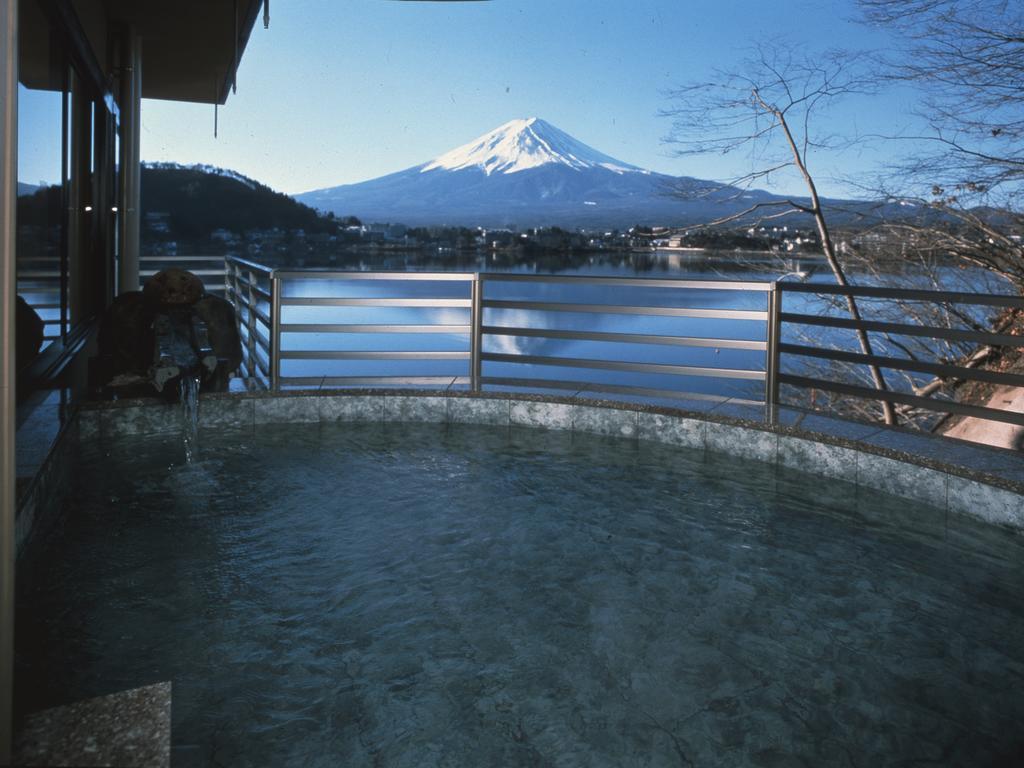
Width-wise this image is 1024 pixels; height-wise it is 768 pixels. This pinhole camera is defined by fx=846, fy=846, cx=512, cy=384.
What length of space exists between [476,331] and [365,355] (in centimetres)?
84

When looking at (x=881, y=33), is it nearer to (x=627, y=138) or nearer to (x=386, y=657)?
(x=627, y=138)

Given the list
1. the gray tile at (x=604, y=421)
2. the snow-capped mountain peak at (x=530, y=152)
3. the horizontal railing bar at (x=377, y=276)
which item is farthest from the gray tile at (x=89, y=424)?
the snow-capped mountain peak at (x=530, y=152)

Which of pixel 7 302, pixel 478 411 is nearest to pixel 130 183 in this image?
pixel 478 411

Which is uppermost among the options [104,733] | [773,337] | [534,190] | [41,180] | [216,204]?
[534,190]

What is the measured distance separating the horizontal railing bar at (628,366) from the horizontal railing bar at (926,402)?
0.30 meters

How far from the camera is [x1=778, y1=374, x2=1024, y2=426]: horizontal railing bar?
163 inches

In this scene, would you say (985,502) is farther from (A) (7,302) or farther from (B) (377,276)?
(B) (377,276)

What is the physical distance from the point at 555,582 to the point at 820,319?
3.23 m

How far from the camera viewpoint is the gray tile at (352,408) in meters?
5.68

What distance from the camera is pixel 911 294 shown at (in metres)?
4.72

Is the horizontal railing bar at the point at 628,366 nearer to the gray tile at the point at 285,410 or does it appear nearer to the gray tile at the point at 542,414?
the gray tile at the point at 542,414

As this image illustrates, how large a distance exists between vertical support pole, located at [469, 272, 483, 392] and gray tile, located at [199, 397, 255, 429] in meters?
1.53

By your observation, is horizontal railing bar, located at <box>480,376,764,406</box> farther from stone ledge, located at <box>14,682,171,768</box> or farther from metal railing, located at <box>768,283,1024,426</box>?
stone ledge, located at <box>14,682,171,768</box>

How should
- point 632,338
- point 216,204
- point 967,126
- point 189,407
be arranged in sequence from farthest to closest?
point 216,204
point 967,126
point 632,338
point 189,407
